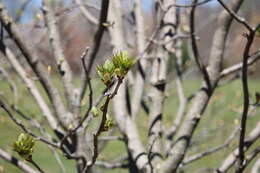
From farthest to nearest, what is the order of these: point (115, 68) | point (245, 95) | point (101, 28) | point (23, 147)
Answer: point (101, 28)
point (245, 95)
point (23, 147)
point (115, 68)

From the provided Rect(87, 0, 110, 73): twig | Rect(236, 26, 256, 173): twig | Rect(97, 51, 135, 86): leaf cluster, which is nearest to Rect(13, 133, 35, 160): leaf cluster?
Rect(97, 51, 135, 86): leaf cluster

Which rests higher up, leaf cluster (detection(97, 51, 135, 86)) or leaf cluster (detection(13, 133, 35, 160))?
leaf cluster (detection(97, 51, 135, 86))

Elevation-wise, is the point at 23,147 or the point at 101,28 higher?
the point at 101,28

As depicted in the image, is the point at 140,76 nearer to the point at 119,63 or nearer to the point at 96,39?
the point at 96,39

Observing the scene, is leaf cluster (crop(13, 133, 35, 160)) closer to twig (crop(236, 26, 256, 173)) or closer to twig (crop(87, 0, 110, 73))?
twig (crop(87, 0, 110, 73))

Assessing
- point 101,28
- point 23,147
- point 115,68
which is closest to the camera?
point 115,68

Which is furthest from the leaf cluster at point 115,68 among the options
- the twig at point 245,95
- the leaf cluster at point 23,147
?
the twig at point 245,95

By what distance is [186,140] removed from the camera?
1.62 metres

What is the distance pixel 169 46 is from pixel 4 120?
5880 millimetres

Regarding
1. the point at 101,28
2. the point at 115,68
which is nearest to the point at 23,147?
the point at 115,68

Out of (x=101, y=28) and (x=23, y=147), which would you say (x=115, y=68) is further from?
(x=101, y=28)

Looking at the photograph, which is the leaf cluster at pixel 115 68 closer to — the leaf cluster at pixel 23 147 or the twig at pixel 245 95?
the leaf cluster at pixel 23 147

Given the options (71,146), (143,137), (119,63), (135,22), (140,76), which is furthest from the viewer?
(143,137)

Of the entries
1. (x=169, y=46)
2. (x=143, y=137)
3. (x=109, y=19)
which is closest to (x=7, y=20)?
(x=109, y=19)
